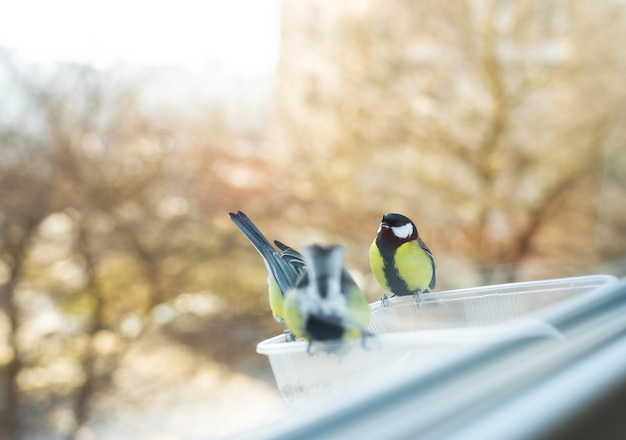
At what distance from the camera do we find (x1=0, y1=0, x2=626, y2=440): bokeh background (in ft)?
5.62

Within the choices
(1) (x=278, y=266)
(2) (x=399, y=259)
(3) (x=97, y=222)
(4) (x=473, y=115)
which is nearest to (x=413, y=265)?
(2) (x=399, y=259)

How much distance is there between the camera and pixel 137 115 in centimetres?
190

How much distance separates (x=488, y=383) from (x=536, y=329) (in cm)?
10

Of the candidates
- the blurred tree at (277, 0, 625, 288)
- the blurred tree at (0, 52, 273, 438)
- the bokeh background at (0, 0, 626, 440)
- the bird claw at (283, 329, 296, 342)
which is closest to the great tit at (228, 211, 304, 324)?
the bird claw at (283, 329, 296, 342)

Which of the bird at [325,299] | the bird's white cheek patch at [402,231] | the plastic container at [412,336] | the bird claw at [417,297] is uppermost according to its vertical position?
the bird's white cheek patch at [402,231]

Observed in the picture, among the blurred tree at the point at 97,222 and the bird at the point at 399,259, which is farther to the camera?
the blurred tree at the point at 97,222

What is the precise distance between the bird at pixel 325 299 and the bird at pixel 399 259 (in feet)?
0.31

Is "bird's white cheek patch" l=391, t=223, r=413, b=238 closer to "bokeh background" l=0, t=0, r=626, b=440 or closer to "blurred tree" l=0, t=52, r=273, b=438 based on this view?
"bokeh background" l=0, t=0, r=626, b=440

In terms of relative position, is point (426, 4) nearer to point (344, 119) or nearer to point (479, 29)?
point (479, 29)

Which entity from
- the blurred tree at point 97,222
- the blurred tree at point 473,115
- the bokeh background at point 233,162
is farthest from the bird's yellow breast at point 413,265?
the blurred tree at point 473,115

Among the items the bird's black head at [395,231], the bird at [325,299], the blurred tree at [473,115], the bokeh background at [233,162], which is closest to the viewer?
the bird at [325,299]

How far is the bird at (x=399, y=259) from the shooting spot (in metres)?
0.46

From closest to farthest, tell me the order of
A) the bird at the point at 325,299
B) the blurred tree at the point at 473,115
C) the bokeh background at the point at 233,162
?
1. the bird at the point at 325,299
2. the bokeh background at the point at 233,162
3. the blurred tree at the point at 473,115

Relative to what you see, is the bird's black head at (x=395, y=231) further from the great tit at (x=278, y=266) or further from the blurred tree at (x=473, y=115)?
the blurred tree at (x=473, y=115)
